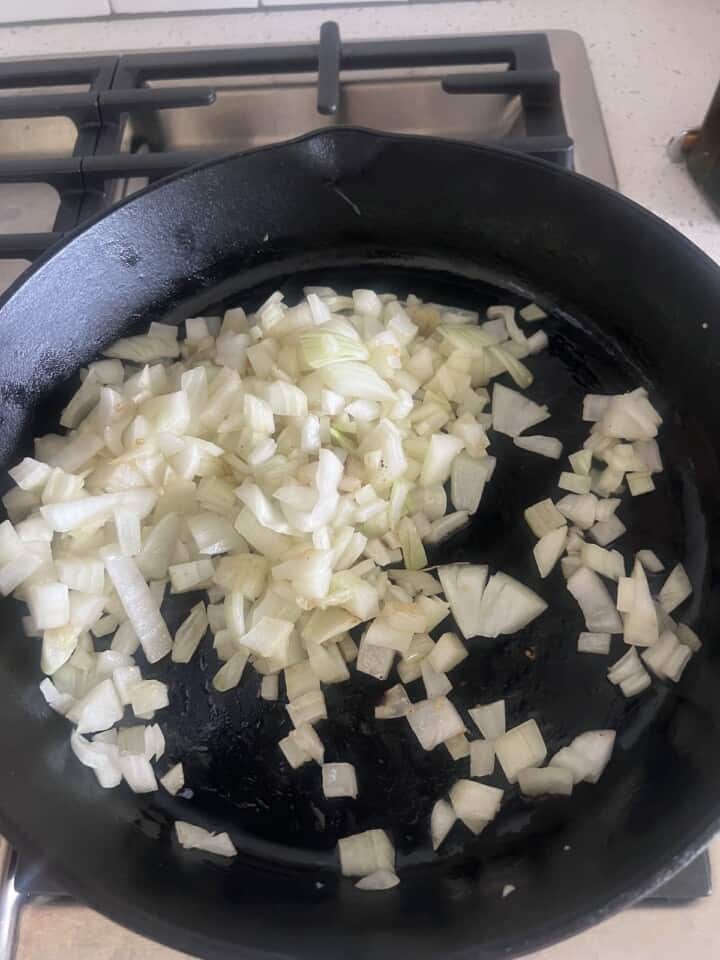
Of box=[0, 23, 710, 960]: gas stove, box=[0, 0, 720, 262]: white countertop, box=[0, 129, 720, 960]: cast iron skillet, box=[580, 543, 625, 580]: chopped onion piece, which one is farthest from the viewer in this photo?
box=[0, 0, 720, 262]: white countertop

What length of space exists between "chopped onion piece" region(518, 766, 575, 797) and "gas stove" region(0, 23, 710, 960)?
823mm

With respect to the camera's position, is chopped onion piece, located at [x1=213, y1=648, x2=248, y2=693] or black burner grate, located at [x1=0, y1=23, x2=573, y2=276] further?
black burner grate, located at [x1=0, y1=23, x2=573, y2=276]

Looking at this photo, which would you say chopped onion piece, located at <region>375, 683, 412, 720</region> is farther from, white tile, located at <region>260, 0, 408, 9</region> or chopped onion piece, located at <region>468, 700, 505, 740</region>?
white tile, located at <region>260, 0, 408, 9</region>

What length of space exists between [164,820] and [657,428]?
2.52ft

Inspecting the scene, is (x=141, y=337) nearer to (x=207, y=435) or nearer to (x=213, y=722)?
(x=207, y=435)

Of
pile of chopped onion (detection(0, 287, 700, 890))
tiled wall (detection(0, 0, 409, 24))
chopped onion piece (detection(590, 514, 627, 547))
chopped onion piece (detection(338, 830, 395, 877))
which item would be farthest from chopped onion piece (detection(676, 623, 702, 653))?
tiled wall (detection(0, 0, 409, 24))

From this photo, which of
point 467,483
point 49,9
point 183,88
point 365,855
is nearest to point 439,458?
point 467,483

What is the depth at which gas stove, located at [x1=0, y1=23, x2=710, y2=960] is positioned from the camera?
1162 mm

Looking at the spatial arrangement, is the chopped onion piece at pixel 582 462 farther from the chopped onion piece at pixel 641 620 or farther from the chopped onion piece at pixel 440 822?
the chopped onion piece at pixel 440 822

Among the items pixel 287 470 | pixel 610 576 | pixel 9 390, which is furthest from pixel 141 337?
pixel 610 576

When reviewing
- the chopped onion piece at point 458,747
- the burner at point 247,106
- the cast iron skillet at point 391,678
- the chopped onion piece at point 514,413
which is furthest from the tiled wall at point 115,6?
the chopped onion piece at point 458,747

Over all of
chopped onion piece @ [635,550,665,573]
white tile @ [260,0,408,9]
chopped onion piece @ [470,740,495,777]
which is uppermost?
white tile @ [260,0,408,9]

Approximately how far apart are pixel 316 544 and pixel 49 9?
1183 mm

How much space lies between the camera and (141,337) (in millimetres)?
1125
